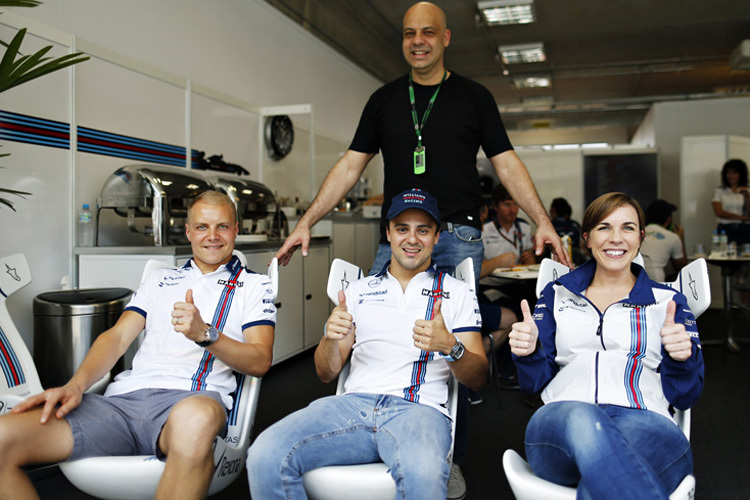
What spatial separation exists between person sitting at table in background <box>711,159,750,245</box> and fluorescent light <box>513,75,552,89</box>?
426cm

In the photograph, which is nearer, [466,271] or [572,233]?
[466,271]

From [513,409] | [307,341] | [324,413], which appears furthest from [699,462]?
[307,341]

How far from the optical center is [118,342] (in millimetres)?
1792

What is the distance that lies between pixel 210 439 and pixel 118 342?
0.54 meters

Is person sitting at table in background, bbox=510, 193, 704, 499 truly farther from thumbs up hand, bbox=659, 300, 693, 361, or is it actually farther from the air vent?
the air vent

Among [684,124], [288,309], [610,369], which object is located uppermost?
[684,124]

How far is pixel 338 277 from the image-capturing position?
1964 millimetres

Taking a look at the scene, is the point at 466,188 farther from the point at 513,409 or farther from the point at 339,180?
the point at 513,409

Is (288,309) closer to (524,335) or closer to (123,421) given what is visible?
(123,421)

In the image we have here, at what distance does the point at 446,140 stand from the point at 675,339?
1.17 meters

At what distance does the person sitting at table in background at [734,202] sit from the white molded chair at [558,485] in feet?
18.0

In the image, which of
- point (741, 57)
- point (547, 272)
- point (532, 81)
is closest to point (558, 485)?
point (547, 272)

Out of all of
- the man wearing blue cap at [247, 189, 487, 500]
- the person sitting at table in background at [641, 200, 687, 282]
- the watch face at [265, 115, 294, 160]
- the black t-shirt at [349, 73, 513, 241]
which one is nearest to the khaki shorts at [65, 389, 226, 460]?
the man wearing blue cap at [247, 189, 487, 500]

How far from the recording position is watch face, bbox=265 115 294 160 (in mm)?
5496
